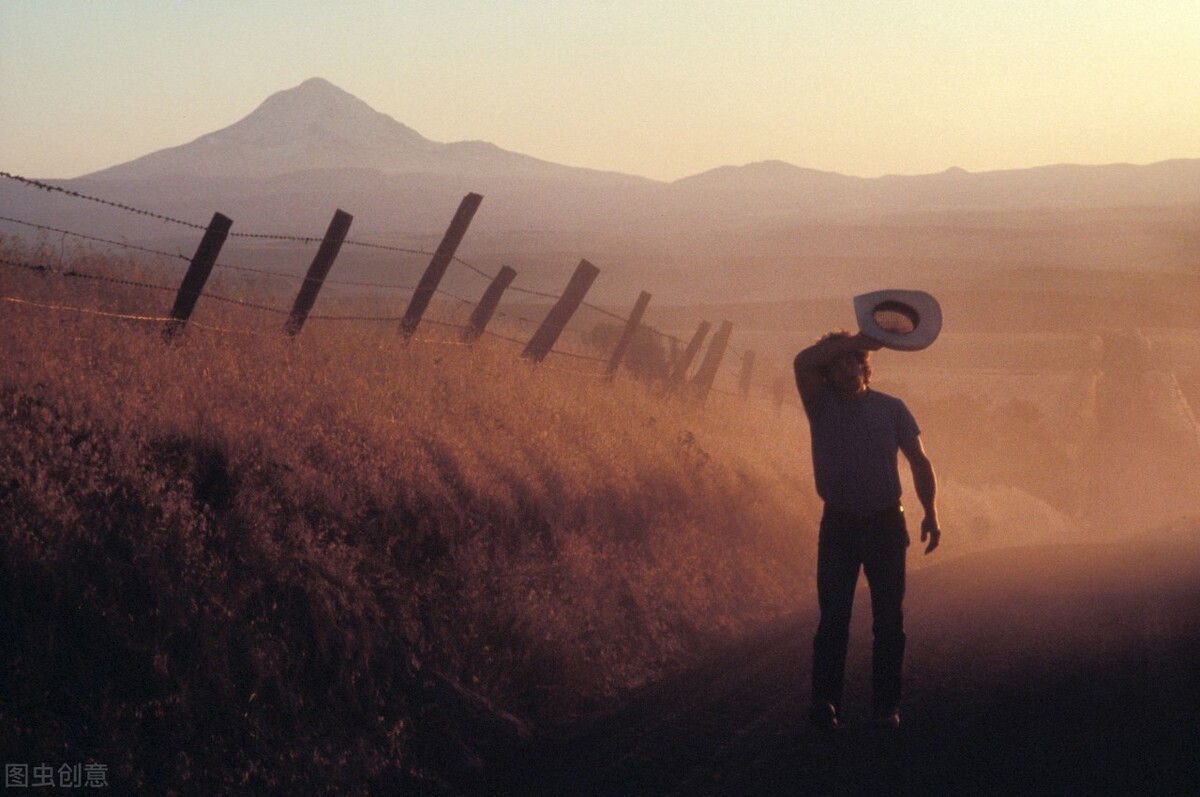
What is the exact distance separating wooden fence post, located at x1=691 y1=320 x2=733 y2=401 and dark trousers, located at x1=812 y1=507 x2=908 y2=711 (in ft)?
47.9

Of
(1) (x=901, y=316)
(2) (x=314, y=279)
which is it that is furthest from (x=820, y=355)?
(2) (x=314, y=279)

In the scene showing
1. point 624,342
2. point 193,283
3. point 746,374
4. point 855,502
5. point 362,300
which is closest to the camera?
point 855,502

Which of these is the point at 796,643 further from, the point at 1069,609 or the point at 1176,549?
the point at 1176,549

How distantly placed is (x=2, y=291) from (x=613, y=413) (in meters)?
7.21

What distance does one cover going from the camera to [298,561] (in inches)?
295

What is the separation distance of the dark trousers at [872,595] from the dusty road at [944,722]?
27 cm

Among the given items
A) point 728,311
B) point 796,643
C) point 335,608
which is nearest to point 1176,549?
point 796,643

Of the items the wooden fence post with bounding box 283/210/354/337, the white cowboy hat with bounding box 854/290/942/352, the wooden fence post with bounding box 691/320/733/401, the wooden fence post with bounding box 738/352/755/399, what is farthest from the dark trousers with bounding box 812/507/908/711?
the wooden fence post with bounding box 738/352/755/399

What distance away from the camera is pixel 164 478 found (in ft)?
24.6

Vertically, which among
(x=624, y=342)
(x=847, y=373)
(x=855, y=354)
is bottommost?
(x=624, y=342)

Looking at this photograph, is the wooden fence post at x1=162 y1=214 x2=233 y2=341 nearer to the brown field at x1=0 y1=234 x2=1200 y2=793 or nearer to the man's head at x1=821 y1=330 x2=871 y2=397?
the brown field at x1=0 y1=234 x2=1200 y2=793

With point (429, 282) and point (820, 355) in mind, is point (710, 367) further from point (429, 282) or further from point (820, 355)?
point (820, 355)

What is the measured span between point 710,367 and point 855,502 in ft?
52.2

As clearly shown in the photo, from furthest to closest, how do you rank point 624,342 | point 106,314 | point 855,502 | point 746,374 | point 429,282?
1. point 746,374
2. point 624,342
3. point 429,282
4. point 106,314
5. point 855,502
